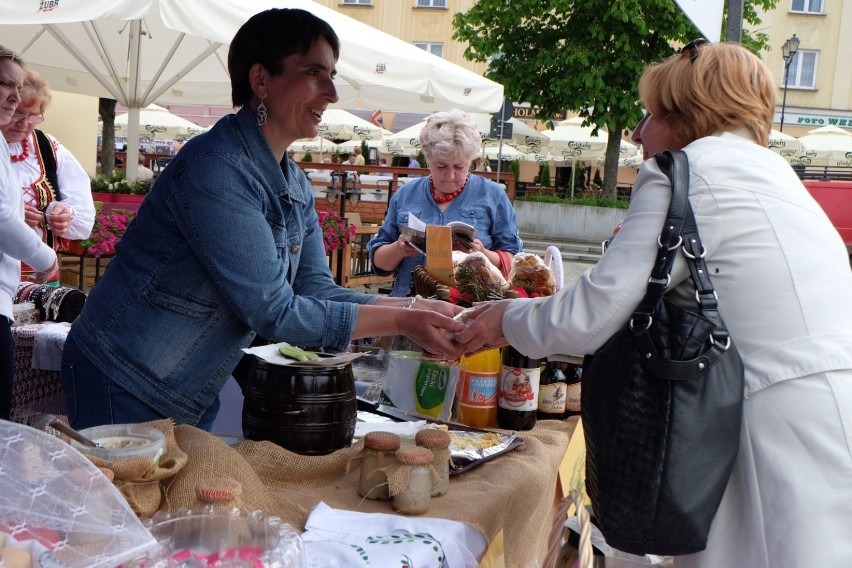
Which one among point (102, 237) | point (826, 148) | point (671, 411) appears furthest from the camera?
point (826, 148)

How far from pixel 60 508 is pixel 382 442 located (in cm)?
81

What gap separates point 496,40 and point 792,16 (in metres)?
16.5

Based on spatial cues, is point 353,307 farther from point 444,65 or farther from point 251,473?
point 444,65

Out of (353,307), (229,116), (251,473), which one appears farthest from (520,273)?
(251,473)

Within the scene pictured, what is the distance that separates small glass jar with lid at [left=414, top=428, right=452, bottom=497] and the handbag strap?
20.1 inches

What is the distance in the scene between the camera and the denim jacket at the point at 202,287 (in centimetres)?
204

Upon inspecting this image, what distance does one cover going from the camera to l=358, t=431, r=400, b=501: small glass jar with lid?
73.1 inches

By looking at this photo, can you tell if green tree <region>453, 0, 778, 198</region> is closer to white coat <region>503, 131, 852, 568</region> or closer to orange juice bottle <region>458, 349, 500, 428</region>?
orange juice bottle <region>458, 349, 500, 428</region>

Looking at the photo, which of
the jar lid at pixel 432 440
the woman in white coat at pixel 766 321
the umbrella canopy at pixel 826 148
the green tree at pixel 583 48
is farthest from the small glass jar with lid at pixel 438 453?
the umbrella canopy at pixel 826 148

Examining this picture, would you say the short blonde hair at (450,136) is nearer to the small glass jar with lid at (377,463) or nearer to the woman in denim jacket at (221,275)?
the woman in denim jacket at (221,275)

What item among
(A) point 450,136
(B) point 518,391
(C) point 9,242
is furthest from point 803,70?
(C) point 9,242

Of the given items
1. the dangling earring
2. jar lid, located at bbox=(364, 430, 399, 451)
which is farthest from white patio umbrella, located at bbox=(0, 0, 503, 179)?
jar lid, located at bbox=(364, 430, 399, 451)

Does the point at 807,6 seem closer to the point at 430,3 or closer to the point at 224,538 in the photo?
the point at 430,3

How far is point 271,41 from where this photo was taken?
2.29m
